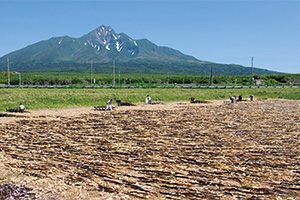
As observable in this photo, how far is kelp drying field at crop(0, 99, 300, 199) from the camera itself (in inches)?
403

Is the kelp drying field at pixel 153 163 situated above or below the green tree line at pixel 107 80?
below

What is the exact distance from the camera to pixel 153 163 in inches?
513

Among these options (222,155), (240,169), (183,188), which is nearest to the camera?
(183,188)

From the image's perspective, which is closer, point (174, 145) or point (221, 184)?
point (221, 184)

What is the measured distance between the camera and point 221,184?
35.1 feet

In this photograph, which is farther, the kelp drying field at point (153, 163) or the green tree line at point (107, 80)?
the green tree line at point (107, 80)

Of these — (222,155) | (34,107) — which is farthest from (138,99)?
(222,155)

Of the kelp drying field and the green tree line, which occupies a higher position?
the green tree line

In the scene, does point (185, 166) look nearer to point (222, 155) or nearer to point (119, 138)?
point (222, 155)

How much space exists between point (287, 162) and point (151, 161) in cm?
551

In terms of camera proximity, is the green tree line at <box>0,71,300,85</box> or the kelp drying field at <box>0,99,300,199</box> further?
the green tree line at <box>0,71,300,85</box>

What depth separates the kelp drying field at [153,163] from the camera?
10234 mm

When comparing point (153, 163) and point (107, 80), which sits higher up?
point (107, 80)

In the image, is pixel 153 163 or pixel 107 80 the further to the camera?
pixel 107 80
